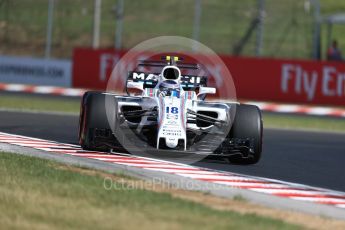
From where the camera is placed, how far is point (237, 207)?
29.1 feet

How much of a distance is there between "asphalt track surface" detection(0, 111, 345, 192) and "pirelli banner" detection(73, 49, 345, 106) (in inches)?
253

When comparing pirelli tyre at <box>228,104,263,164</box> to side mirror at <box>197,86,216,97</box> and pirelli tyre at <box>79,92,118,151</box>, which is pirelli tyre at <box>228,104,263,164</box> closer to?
side mirror at <box>197,86,216,97</box>

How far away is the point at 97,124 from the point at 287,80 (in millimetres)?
16387

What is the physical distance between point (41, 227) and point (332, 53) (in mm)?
24436

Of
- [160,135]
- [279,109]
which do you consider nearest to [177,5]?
[279,109]

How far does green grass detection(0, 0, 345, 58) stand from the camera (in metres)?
34.4

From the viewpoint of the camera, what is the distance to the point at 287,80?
27953 millimetres

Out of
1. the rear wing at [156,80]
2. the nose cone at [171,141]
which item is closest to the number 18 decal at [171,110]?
the nose cone at [171,141]

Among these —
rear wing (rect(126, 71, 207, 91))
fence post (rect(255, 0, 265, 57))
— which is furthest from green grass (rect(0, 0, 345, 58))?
rear wing (rect(126, 71, 207, 91))

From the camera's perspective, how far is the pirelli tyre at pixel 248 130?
12.6m

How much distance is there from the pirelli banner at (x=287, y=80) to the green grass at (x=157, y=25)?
4824mm

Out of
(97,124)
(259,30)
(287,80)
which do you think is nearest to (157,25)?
(259,30)

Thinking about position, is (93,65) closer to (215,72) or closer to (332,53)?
(215,72)

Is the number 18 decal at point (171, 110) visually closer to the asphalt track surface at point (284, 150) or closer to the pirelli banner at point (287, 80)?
the asphalt track surface at point (284, 150)
